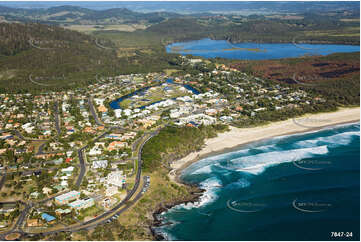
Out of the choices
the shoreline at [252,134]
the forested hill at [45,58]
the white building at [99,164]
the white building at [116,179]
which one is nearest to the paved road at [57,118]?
the white building at [99,164]

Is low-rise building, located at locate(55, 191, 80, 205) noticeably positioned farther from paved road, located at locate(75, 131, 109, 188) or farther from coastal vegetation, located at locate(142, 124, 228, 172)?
coastal vegetation, located at locate(142, 124, 228, 172)

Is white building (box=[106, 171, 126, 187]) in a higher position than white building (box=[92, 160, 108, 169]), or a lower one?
lower

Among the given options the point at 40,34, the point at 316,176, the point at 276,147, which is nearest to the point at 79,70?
the point at 40,34

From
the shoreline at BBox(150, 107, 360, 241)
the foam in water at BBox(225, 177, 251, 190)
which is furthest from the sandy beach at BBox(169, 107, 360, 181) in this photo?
the foam in water at BBox(225, 177, 251, 190)

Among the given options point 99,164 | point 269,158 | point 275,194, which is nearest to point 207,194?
point 275,194

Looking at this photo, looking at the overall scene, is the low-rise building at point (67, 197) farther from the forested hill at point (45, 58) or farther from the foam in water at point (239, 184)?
the forested hill at point (45, 58)

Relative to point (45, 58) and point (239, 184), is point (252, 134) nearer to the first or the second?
point (239, 184)
